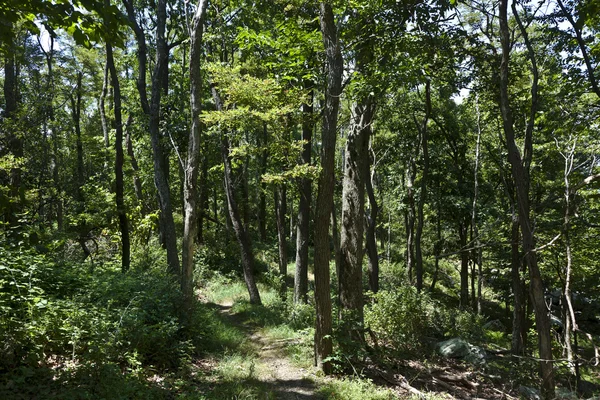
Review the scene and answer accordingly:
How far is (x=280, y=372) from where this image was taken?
22.3 ft

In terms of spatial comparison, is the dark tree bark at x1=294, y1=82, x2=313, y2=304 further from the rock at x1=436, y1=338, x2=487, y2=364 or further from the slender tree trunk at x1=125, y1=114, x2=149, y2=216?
the slender tree trunk at x1=125, y1=114, x2=149, y2=216

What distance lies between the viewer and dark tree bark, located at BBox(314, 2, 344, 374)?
21.2ft

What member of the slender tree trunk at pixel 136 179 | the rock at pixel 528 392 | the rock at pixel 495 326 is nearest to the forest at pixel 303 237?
the rock at pixel 528 392

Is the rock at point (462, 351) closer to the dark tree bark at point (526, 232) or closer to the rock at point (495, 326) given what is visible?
the dark tree bark at point (526, 232)

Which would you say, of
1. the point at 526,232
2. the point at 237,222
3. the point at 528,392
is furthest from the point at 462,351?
the point at 237,222

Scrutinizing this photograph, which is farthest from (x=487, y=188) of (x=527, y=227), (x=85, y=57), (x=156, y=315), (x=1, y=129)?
(x=85, y=57)

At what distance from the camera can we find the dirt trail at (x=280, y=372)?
592 cm

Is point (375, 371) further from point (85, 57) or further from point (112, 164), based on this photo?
point (85, 57)

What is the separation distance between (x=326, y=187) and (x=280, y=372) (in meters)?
3.58

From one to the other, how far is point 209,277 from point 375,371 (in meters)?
10.0

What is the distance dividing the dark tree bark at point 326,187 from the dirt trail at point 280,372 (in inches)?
19.0

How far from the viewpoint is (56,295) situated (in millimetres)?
5941

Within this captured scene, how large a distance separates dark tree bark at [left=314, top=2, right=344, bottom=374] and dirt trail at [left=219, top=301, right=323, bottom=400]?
483mm

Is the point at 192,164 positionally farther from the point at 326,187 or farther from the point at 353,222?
A: the point at 353,222
